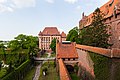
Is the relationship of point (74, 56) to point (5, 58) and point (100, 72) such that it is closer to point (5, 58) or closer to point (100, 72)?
point (100, 72)

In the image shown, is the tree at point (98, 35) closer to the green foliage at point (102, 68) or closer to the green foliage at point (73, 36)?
the green foliage at point (102, 68)

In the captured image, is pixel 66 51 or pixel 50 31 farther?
pixel 50 31

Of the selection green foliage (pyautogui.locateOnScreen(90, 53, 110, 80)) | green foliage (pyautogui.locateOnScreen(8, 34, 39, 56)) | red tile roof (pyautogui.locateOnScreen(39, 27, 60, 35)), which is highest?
red tile roof (pyautogui.locateOnScreen(39, 27, 60, 35))

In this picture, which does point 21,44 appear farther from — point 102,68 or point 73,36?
point 102,68

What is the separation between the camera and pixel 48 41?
337 feet

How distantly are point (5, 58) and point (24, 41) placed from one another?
8976 mm

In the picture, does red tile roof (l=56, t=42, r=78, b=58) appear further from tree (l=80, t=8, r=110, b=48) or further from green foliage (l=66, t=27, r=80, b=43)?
green foliage (l=66, t=27, r=80, b=43)

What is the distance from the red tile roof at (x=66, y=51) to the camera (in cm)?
3968

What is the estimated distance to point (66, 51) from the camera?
40969 millimetres

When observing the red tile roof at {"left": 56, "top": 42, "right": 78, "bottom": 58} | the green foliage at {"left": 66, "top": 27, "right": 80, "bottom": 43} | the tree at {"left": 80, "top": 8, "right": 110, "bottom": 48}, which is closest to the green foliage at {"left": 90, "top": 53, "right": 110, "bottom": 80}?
the tree at {"left": 80, "top": 8, "right": 110, "bottom": 48}

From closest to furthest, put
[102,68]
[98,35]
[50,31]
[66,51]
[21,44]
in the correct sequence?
[102,68] → [98,35] → [66,51] → [21,44] → [50,31]

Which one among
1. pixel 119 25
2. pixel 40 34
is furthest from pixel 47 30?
pixel 119 25

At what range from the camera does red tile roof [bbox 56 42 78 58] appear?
39.7m

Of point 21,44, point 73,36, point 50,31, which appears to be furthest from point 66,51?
point 50,31
